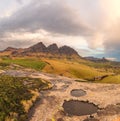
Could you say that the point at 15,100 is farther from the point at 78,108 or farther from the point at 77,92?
the point at 77,92

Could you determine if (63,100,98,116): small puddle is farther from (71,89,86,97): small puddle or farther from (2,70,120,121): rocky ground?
(71,89,86,97): small puddle

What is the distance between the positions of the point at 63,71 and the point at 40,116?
352 feet

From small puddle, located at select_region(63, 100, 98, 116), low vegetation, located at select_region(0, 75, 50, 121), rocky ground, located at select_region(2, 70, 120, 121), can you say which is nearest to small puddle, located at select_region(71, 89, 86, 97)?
rocky ground, located at select_region(2, 70, 120, 121)

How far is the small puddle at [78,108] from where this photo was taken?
7594 cm

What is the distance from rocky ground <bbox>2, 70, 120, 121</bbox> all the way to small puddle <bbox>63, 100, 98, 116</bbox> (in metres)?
1.72

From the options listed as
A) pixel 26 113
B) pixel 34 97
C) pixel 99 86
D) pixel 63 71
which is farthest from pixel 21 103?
pixel 63 71

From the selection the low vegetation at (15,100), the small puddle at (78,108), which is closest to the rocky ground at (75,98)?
the small puddle at (78,108)

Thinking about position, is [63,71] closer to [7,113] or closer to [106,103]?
[106,103]

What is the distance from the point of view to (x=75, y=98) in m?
92.2

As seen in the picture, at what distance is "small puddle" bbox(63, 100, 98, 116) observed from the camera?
75.9 metres

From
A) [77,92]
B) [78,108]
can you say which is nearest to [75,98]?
[77,92]

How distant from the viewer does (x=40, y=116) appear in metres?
72.4

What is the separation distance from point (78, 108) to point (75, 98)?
11.1 m

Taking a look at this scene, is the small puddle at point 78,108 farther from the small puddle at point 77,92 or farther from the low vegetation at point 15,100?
the low vegetation at point 15,100
